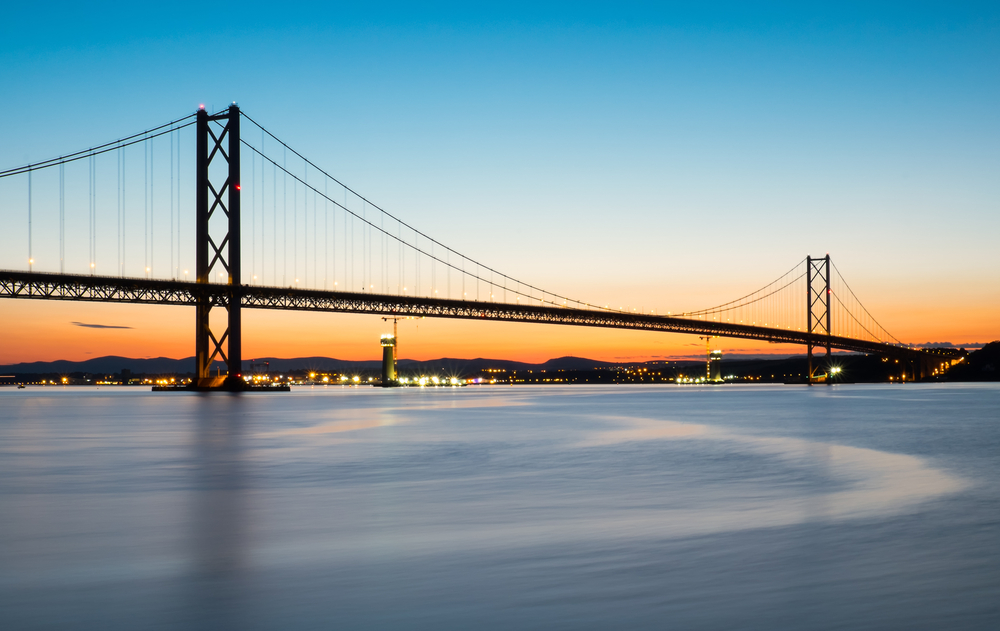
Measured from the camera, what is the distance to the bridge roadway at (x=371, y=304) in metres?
48.5

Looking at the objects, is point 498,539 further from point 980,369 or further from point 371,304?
point 980,369

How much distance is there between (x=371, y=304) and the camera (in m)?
60.4

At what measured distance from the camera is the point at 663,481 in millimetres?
13203

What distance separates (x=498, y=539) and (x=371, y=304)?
53149 mm

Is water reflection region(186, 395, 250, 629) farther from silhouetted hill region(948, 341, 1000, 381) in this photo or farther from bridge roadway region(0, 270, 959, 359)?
silhouetted hill region(948, 341, 1000, 381)

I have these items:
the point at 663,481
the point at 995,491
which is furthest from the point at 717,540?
the point at 995,491

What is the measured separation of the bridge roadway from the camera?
4850 cm

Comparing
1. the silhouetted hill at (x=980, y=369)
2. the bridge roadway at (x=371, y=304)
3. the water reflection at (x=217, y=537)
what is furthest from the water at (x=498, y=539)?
the silhouetted hill at (x=980, y=369)

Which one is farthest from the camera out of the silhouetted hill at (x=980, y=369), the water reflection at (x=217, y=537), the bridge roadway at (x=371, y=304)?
the silhouetted hill at (x=980, y=369)

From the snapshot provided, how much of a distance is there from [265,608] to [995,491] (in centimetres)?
1050

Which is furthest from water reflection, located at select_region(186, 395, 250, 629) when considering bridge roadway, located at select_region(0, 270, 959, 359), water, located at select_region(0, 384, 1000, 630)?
bridge roadway, located at select_region(0, 270, 959, 359)

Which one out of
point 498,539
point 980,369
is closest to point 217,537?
point 498,539

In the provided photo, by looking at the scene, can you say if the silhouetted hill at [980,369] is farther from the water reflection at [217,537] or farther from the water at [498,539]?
the water reflection at [217,537]

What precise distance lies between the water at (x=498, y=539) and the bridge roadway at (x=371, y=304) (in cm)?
3351
